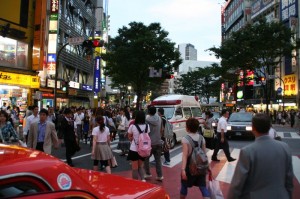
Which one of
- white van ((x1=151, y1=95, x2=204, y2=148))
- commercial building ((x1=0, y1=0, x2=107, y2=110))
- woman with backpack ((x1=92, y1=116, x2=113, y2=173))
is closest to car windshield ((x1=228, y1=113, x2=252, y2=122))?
white van ((x1=151, y1=95, x2=204, y2=148))

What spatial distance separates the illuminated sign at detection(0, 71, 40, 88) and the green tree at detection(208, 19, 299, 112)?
16.6 metres

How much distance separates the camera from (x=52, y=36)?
30375mm

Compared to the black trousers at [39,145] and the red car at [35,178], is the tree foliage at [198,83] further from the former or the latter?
the red car at [35,178]

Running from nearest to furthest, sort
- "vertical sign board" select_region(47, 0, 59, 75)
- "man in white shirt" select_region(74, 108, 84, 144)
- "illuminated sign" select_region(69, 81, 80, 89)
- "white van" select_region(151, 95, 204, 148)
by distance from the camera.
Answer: "man in white shirt" select_region(74, 108, 84, 144) → "white van" select_region(151, 95, 204, 148) → "vertical sign board" select_region(47, 0, 59, 75) → "illuminated sign" select_region(69, 81, 80, 89)

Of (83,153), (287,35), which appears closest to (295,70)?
(287,35)

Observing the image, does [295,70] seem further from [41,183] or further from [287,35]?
[41,183]

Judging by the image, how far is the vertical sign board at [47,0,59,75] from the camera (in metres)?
29.3

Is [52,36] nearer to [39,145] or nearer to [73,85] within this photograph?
[73,85]

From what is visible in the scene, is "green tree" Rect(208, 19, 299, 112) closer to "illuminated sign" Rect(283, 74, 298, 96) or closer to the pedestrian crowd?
"illuminated sign" Rect(283, 74, 298, 96)

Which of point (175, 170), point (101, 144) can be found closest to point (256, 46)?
point (175, 170)

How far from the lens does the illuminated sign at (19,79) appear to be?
74.2ft

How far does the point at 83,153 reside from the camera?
13.8 meters

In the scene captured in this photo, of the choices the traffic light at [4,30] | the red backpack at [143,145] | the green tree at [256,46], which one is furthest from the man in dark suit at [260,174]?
the green tree at [256,46]

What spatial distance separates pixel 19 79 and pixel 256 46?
67.2 ft
